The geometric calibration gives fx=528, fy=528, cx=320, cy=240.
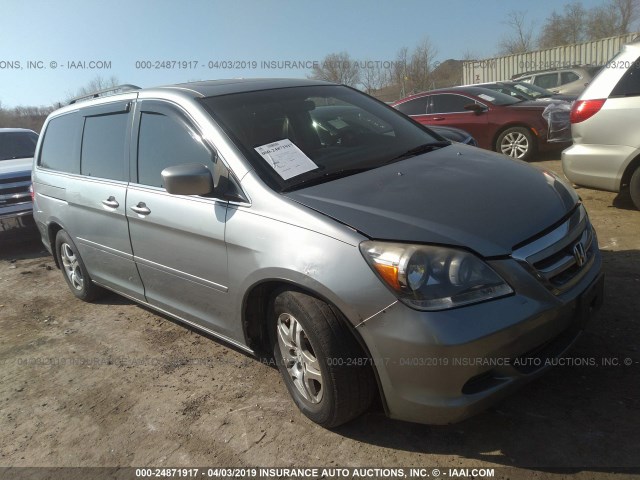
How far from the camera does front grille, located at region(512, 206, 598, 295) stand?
7.63ft

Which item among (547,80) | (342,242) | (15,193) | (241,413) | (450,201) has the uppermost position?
(547,80)

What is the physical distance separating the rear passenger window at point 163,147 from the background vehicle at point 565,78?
14.2 meters

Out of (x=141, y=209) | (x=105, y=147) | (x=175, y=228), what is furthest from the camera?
(x=105, y=147)

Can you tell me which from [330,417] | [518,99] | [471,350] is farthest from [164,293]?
[518,99]

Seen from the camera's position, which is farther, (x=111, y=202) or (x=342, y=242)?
(x=111, y=202)

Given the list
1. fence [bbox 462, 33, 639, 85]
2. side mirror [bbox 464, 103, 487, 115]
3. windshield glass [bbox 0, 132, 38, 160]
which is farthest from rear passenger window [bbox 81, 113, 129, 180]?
fence [bbox 462, 33, 639, 85]

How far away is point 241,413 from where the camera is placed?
2971 mm

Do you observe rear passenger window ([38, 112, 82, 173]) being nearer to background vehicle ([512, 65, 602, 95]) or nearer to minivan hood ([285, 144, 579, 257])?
minivan hood ([285, 144, 579, 257])

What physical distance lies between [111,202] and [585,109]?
4600mm

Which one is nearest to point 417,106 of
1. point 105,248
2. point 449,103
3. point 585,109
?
point 449,103

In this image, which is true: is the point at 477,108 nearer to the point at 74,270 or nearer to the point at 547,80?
the point at 74,270

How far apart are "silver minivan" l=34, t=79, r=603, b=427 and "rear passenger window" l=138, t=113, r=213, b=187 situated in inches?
0.5

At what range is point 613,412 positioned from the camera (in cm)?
Result: 255

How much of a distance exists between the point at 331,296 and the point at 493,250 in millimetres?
727
